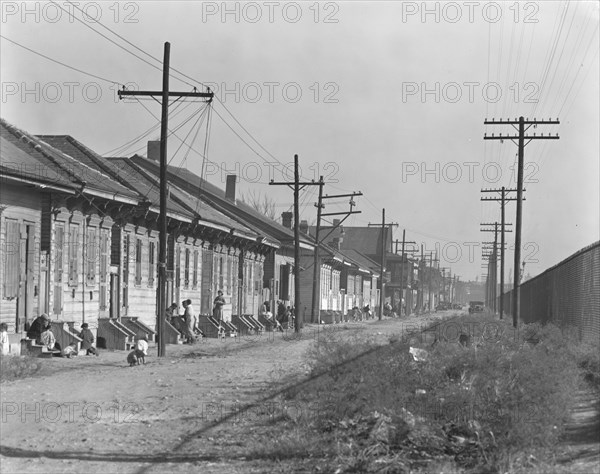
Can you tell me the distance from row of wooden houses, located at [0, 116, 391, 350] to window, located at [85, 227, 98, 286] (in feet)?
0.09

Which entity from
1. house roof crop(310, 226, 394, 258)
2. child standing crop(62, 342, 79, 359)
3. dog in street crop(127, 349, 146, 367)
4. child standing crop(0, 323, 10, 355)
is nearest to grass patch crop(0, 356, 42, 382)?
child standing crop(0, 323, 10, 355)

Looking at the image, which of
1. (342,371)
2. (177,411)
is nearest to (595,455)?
(342,371)

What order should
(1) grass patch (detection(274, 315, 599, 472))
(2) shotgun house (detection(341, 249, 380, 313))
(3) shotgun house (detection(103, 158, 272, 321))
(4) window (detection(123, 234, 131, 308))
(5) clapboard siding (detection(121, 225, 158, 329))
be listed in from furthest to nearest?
(2) shotgun house (detection(341, 249, 380, 313)) < (3) shotgun house (detection(103, 158, 272, 321)) < (5) clapboard siding (detection(121, 225, 158, 329)) < (4) window (detection(123, 234, 131, 308)) < (1) grass patch (detection(274, 315, 599, 472))

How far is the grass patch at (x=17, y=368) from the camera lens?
53.2 ft

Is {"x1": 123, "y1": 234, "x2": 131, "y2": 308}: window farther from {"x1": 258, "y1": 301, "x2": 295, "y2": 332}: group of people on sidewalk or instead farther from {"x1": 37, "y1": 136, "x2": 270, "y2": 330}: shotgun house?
{"x1": 258, "y1": 301, "x2": 295, "y2": 332}: group of people on sidewalk

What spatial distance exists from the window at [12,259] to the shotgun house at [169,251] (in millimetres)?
6910

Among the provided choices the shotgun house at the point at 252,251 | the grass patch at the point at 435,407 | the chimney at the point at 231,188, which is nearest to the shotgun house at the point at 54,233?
the grass patch at the point at 435,407

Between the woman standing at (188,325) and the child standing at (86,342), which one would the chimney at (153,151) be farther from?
the child standing at (86,342)

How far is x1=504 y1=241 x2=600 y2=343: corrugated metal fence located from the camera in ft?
62.6

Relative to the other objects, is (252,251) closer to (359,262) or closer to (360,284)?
(360,284)

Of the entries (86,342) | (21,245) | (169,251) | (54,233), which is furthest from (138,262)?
(21,245)

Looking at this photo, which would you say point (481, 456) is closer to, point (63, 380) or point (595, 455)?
point (595, 455)

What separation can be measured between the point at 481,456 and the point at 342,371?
14.8 ft

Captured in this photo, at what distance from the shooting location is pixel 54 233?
2383cm
